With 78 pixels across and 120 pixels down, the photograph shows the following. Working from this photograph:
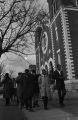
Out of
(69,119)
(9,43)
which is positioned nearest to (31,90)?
(69,119)

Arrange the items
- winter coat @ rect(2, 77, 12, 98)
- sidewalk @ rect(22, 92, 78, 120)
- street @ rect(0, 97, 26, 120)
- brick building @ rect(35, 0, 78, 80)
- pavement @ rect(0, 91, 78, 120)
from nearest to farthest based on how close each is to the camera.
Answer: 1. sidewalk @ rect(22, 92, 78, 120)
2. pavement @ rect(0, 91, 78, 120)
3. street @ rect(0, 97, 26, 120)
4. winter coat @ rect(2, 77, 12, 98)
5. brick building @ rect(35, 0, 78, 80)

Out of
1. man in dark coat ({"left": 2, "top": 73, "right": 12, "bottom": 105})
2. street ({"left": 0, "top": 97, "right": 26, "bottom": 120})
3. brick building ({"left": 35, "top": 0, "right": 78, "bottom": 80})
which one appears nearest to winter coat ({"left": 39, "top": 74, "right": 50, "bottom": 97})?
street ({"left": 0, "top": 97, "right": 26, "bottom": 120})

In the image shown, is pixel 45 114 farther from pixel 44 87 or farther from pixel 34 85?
pixel 34 85

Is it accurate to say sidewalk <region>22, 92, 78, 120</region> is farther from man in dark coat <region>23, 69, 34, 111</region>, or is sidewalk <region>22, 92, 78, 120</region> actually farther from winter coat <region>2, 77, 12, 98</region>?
winter coat <region>2, 77, 12, 98</region>

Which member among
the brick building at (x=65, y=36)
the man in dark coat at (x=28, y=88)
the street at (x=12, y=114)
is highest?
the brick building at (x=65, y=36)

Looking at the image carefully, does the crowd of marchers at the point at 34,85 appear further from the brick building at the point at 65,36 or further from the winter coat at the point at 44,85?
the brick building at the point at 65,36

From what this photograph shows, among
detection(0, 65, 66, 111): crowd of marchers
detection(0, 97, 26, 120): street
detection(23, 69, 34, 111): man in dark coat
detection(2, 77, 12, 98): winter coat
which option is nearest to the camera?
detection(0, 97, 26, 120): street

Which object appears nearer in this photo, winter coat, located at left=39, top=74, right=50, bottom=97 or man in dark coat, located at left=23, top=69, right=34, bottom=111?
man in dark coat, located at left=23, top=69, right=34, bottom=111

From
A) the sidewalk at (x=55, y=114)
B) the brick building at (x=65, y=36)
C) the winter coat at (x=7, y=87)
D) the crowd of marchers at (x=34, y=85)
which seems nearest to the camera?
the sidewalk at (x=55, y=114)

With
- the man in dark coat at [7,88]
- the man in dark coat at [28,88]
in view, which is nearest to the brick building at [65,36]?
the man in dark coat at [7,88]

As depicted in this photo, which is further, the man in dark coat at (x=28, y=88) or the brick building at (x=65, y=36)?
the brick building at (x=65, y=36)

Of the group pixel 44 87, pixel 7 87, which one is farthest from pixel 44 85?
pixel 7 87

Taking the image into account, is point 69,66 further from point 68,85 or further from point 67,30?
point 67,30

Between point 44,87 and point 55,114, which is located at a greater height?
point 44,87
